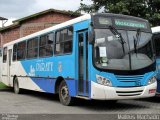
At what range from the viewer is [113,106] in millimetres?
13898

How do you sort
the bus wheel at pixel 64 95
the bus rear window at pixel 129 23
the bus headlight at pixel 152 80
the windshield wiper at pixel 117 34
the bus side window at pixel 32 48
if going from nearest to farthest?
1. the windshield wiper at pixel 117 34
2. the bus headlight at pixel 152 80
3. the bus rear window at pixel 129 23
4. the bus wheel at pixel 64 95
5. the bus side window at pixel 32 48

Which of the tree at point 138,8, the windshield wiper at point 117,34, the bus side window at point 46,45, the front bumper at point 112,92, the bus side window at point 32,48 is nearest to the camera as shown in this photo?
the front bumper at point 112,92

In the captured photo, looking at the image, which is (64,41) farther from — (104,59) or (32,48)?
(32,48)

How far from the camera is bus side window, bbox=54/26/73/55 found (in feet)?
45.6

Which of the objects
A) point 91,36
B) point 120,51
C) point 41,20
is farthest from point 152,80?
point 41,20

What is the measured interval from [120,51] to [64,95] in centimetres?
294

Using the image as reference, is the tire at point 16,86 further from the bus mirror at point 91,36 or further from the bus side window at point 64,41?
the bus mirror at point 91,36

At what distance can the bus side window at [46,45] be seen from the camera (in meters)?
15.7

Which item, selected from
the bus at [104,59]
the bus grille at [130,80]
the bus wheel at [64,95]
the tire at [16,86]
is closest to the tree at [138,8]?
the tire at [16,86]

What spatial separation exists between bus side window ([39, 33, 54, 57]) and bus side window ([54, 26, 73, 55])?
616 mm

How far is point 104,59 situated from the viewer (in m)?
12.1

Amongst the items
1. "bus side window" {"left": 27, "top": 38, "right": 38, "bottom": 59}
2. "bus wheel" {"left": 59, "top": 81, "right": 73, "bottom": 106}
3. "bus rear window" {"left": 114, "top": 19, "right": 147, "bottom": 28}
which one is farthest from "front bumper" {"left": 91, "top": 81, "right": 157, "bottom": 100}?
"bus side window" {"left": 27, "top": 38, "right": 38, "bottom": 59}

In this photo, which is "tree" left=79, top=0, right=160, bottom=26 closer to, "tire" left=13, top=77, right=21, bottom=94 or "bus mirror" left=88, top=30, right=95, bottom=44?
"tire" left=13, top=77, right=21, bottom=94

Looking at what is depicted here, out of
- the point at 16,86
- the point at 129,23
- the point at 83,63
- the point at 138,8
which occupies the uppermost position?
the point at 138,8
